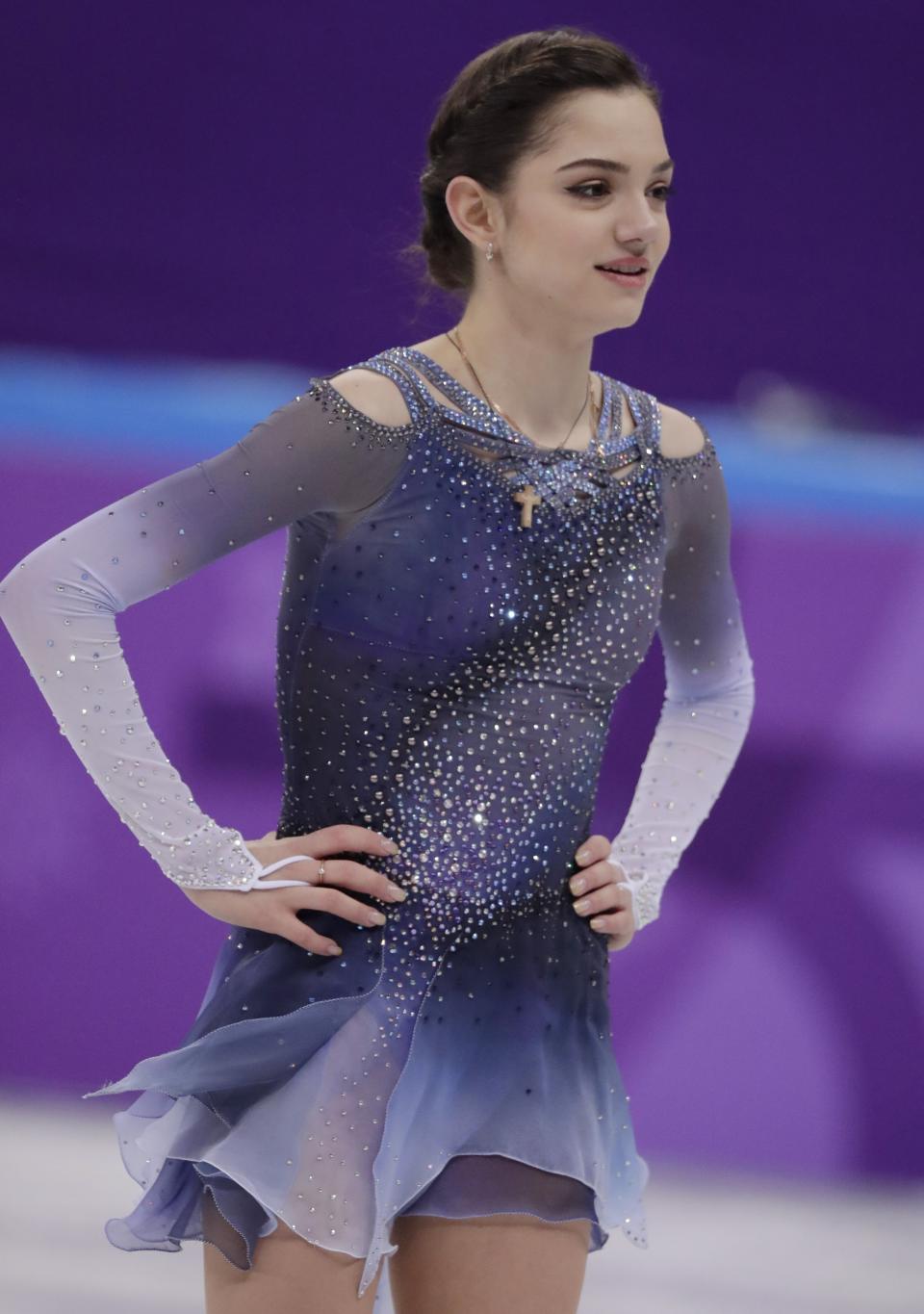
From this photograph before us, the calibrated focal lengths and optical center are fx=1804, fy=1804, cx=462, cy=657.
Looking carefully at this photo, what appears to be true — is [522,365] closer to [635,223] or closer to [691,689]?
[635,223]

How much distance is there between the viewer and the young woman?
4.92ft

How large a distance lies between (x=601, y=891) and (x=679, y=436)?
457mm

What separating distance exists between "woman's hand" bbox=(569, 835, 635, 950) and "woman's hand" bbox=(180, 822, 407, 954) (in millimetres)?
186

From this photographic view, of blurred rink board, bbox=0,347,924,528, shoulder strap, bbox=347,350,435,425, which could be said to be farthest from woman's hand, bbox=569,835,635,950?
blurred rink board, bbox=0,347,924,528

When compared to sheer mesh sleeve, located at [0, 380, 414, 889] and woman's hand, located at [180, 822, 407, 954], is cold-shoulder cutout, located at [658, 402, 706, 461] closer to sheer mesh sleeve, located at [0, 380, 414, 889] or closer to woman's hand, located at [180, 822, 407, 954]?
sheer mesh sleeve, located at [0, 380, 414, 889]

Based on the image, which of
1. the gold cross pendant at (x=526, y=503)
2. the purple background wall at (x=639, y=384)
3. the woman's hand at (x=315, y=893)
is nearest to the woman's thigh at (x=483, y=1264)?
the woman's hand at (x=315, y=893)

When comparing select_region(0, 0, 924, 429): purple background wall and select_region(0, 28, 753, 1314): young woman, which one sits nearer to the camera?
select_region(0, 28, 753, 1314): young woman

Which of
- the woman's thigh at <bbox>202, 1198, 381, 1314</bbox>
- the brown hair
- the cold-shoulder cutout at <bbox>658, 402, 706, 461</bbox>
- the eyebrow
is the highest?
the brown hair

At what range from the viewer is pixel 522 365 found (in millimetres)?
1666

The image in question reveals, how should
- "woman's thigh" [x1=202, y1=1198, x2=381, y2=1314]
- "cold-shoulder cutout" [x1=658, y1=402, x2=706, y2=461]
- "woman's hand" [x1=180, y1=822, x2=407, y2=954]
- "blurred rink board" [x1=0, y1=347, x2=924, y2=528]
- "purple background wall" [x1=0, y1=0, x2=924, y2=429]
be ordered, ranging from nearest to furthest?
"woman's thigh" [x1=202, y1=1198, x2=381, y2=1314] < "woman's hand" [x1=180, y1=822, x2=407, y2=954] < "cold-shoulder cutout" [x1=658, y1=402, x2=706, y2=461] < "purple background wall" [x1=0, y1=0, x2=924, y2=429] < "blurred rink board" [x1=0, y1=347, x2=924, y2=528]

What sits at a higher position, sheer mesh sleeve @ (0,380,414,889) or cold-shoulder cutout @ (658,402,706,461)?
cold-shoulder cutout @ (658,402,706,461)

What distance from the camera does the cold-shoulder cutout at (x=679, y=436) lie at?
1.76m

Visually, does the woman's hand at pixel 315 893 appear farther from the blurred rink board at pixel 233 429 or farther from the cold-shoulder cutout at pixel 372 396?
the blurred rink board at pixel 233 429

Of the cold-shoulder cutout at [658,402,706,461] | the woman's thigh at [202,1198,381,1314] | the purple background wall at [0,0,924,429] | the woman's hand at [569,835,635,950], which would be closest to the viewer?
the woman's thigh at [202,1198,381,1314]
